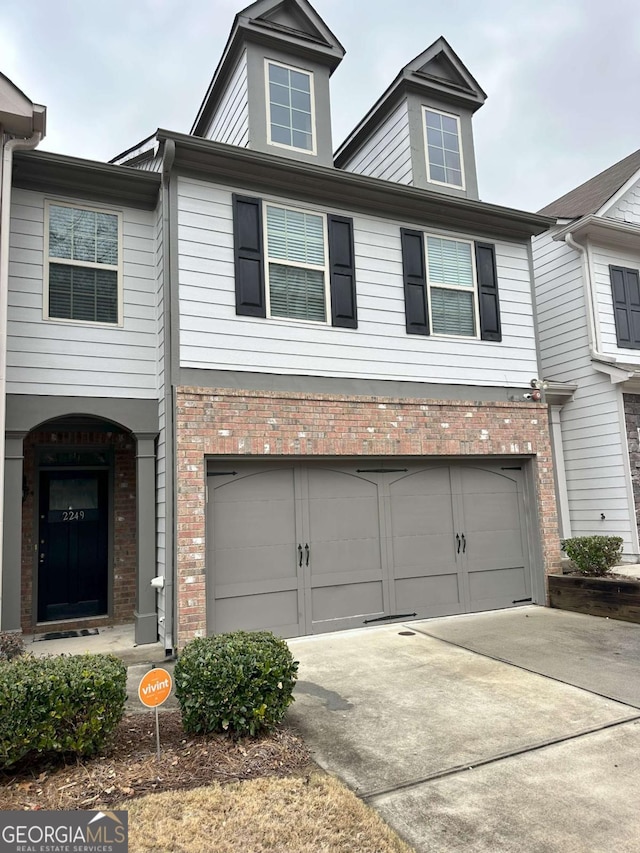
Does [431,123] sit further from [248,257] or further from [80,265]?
[80,265]

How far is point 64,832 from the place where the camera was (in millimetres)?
2695

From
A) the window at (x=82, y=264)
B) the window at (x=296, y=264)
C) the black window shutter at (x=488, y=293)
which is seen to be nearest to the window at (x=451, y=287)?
the black window shutter at (x=488, y=293)

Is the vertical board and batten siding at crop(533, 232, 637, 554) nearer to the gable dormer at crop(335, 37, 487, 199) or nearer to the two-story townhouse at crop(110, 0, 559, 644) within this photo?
the two-story townhouse at crop(110, 0, 559, 644)

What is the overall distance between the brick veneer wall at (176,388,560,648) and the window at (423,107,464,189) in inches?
143

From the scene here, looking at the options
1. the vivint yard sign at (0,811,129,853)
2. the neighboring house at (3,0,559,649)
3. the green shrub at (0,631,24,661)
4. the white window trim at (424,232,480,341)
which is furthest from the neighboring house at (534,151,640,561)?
the vivint yard sign at (0,811,129,853)

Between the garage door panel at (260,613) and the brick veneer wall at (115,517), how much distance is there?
196 centimetres

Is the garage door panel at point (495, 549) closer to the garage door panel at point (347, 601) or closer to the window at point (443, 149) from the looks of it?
the garage door panel at point (347, 601)

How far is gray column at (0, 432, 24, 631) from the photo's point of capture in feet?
19.9

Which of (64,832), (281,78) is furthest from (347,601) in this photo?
(281,78)

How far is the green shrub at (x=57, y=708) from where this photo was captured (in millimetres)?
3238

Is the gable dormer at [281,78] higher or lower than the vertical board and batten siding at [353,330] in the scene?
higher

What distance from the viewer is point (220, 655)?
3988mm

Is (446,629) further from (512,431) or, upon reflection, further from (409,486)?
(512,431)

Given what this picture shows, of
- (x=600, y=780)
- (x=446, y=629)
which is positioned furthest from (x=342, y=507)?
(x=600, y=780)
